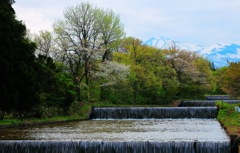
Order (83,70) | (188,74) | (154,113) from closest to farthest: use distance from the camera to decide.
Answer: (154,113)
(83,70)
(188,74)

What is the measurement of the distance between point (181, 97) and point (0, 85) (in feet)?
116

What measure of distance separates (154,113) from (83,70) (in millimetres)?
11042

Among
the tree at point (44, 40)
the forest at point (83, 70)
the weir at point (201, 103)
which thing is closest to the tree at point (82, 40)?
the forest at point (83, 70)

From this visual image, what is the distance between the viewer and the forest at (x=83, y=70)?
706 inches

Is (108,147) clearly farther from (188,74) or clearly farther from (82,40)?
(188,74)

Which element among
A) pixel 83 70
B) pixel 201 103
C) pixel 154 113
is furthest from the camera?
pixel 201 103

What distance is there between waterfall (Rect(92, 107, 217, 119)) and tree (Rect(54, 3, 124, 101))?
4.87 meters

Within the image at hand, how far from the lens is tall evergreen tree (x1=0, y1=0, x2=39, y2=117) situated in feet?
56.0

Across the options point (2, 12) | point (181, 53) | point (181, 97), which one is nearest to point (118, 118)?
point (2, 12)

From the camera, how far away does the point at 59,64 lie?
100ft

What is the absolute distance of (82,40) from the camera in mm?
31906

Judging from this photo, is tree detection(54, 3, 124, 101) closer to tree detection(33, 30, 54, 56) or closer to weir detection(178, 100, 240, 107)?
tree detection(33, 30, 54, 56)

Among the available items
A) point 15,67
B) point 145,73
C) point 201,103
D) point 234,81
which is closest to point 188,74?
point 201,103

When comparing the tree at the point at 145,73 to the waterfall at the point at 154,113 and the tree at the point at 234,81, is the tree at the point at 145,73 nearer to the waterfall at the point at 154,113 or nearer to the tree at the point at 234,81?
the waterfall at the point at 154,113
